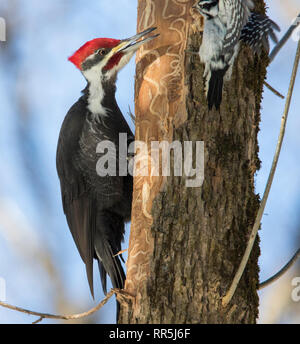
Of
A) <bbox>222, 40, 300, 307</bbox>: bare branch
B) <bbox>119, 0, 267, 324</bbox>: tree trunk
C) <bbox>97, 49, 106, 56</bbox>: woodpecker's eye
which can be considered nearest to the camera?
<bbox>222, 40, 300, 307</bbox>: bare branch

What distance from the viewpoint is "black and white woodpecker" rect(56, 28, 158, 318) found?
3379 mm

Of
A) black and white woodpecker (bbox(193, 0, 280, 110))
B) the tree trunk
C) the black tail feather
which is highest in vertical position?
black and white woodpecker (bbox(193, 0, 280, 110))

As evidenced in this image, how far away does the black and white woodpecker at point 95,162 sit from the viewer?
3379 millimetres

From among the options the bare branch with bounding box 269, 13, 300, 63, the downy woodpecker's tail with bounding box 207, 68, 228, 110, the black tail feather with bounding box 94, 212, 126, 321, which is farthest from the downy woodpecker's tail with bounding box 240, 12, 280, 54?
the black tail feather with bounding box 94, 212, 126, 321

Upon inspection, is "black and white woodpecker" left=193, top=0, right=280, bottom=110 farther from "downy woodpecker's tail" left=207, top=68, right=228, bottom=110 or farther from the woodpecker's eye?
the woodpecker's eye

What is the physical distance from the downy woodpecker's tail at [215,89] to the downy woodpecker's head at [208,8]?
0.91 feet

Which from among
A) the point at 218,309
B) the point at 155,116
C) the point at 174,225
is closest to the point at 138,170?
the point at 155,116

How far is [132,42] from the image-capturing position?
9.93 ft

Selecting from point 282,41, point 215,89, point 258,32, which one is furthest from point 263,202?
point 282,41

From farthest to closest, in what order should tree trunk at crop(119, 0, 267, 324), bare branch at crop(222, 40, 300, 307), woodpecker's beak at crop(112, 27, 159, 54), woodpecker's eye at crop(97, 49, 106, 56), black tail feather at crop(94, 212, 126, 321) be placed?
1. woodpecker's eye at crop(97, 49, 106, 56)
2. black tail feather at crop(94, 212, 126, 321)
3. woodpecker's beak at crop(112, 27, 159, 54)
4. tree trunk at crop(119, 0, 267, 324)
5. bare branch at crop(222, 40, 300, 307)

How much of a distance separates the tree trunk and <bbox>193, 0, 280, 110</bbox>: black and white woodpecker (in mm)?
49

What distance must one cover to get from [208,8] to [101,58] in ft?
3.68

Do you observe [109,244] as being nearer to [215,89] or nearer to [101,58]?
[101,58]

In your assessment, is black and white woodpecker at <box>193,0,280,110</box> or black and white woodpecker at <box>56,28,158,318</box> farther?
black and white woodpecker at <box>56,28,158,318</box>
